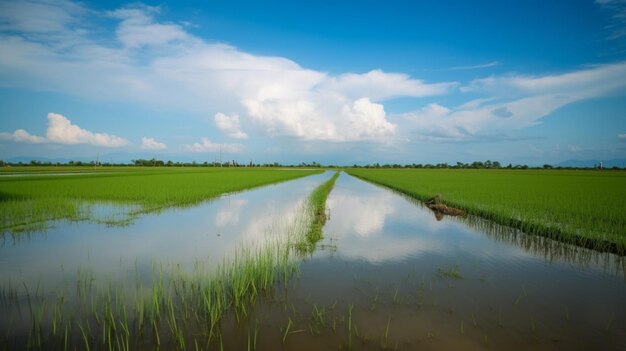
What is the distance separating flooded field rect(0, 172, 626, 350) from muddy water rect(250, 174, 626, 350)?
2 centimetres

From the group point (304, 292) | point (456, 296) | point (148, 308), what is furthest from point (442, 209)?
point (148, 308)

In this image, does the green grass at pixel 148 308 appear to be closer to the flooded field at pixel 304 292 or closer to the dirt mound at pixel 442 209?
the flooded field at pixel 304 292

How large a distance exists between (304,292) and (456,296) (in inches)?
79.0

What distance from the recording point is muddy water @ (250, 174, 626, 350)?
9.71 ft

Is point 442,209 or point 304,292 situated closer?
point 304,292

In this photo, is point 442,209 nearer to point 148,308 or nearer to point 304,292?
point 304,292

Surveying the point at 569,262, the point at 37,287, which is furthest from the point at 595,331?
the point at 37,287

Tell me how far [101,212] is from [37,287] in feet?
20.1

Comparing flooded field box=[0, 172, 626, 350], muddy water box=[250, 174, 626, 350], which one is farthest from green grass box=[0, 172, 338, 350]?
muddy water box=[250, 174, 626, 350]

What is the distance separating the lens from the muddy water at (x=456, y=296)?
2961mm

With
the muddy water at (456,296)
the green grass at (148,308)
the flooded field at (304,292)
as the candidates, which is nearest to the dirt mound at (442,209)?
the flooded field at (304,292)

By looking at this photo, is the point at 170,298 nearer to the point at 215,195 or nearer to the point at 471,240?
the point at 471,240

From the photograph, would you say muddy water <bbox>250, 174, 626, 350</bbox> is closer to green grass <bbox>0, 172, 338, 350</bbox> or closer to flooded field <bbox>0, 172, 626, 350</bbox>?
flooded field <bbox>0, 172, 626, 350</bbox>

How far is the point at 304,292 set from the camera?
3.99m
